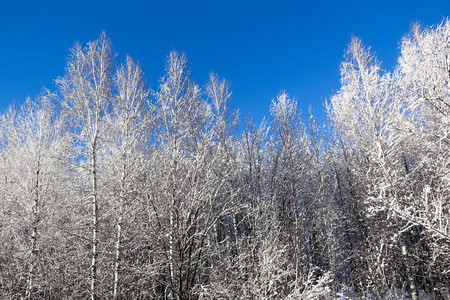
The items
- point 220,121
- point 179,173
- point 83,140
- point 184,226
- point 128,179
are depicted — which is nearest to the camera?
point 184,226

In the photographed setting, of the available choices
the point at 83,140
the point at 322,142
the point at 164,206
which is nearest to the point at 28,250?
the point at 83,140

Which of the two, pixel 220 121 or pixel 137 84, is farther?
pixel 220 121

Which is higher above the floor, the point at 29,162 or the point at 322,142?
the point at 322,142

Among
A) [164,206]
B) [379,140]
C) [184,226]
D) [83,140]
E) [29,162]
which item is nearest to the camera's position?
[184,226]

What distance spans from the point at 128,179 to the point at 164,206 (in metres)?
2.44

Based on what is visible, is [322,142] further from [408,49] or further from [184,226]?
[184,226]

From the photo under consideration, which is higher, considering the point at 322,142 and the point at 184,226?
the point at 322,142

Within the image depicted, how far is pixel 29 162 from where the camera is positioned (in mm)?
9422

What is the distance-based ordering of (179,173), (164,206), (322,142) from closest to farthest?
1. (164,206)
2. (179,173)
3. (322,142)

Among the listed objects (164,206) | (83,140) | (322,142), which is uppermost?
(322,142)

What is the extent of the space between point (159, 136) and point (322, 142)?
9320 millimetres

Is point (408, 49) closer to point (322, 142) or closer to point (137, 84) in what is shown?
point (322, 142)

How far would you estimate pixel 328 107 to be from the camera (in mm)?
12477

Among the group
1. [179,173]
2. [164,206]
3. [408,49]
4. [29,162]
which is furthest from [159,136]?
[408,49]
